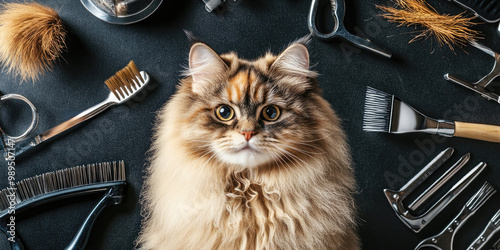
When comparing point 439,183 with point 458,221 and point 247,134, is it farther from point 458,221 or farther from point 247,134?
point 247,134

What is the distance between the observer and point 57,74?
98cm

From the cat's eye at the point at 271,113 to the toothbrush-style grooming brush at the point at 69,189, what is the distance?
424mm

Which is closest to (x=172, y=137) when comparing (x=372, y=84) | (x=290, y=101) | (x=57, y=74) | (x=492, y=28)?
(x=290, y=101)

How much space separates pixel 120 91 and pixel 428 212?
91cm

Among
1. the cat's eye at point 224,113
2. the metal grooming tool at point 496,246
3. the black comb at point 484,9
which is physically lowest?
the metal grooming tool at point 496,246

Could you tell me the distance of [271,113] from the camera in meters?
0.81

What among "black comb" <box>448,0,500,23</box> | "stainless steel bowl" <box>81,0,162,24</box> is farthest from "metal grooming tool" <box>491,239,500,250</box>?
"stainless steel bowl" <box>81,0,162,24</box>

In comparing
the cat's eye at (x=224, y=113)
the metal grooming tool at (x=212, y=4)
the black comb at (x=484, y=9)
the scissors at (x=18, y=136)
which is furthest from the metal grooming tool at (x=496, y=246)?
the scissors at (x=18, y=136)

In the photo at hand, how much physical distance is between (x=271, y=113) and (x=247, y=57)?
0.24 metres

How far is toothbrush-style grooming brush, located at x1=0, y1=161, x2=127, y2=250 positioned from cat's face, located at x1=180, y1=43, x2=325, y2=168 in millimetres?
288

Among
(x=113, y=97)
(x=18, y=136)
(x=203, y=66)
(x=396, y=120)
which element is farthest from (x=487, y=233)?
(x=18, y=136)

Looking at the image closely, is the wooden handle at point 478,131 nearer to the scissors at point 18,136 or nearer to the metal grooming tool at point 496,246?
the metal grooming tool at point 496,246

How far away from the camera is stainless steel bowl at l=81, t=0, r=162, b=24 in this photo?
97 centimetres

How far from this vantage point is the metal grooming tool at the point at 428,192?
3.37 ft
